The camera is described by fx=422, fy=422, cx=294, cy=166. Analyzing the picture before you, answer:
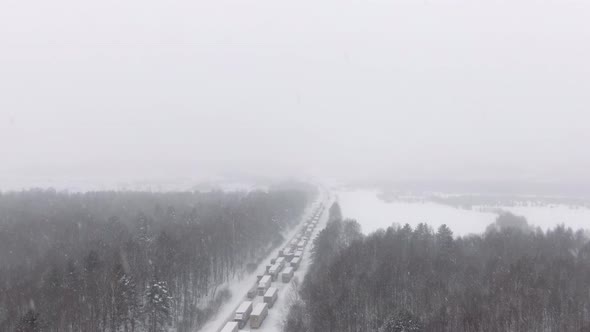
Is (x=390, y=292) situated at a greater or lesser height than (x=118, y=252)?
lesser

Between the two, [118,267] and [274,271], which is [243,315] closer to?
[118,267]

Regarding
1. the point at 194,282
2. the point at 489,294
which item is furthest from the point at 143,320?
the point at 489,294

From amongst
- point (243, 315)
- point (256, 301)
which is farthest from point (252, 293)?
point (243, 315)

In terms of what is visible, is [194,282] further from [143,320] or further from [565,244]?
[565,244]

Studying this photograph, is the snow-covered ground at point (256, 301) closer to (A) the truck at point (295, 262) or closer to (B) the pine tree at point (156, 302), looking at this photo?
(A) the truck at point (295, 262)

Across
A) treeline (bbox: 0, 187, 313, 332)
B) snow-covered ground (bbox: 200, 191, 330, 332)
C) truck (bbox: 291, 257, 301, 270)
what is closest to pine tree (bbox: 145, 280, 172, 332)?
treeline (bbox: 0, 187, 313, 332)

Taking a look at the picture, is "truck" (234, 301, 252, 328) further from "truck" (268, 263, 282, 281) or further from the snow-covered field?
the snow-covered field

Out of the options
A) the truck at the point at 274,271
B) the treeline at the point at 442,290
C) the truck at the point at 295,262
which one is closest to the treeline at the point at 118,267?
the truck at the point at 274,271
